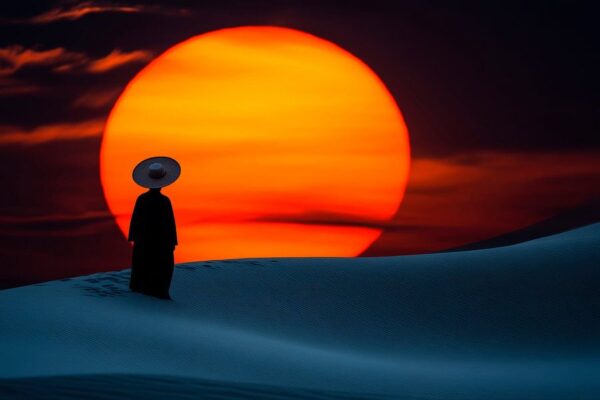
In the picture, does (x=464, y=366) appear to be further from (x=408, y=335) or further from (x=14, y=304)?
(x=14, y=304)

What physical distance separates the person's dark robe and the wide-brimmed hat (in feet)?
0.54

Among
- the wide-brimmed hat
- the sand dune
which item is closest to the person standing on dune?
the wide-brimmed hat

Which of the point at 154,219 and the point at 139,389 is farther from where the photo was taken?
the point at 154,219

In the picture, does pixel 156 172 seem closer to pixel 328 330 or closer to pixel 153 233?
pixel 153 233

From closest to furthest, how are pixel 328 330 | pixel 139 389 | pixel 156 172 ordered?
pixel 139 389, pixel 156 172, pixel 328 330

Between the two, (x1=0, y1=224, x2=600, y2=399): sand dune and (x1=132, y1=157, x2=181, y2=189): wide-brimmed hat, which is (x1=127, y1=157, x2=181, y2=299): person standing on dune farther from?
(x1=0, y1=224, x2=600, y2=399): sand dune

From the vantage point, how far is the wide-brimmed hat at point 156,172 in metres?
11.1

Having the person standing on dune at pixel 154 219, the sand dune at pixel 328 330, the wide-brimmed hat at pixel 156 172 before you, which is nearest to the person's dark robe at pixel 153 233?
the person standing on dune at pixel 154 219

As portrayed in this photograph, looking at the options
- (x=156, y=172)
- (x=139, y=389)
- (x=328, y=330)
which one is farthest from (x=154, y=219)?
(x=139, y=389)

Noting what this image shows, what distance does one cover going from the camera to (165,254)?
37.0 ft

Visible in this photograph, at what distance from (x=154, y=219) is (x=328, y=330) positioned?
128 inches

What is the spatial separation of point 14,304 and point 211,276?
4307 mm

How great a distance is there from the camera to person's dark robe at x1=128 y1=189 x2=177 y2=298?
1116cm

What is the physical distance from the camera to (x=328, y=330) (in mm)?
12758
